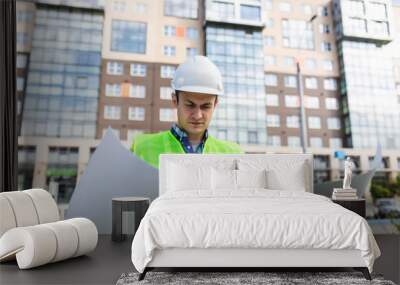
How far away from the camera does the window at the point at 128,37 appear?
4.64m

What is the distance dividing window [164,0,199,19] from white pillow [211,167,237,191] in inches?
89.5

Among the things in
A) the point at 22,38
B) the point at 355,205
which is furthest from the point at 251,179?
the point at 22,38

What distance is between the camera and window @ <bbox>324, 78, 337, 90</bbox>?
15.7 ft

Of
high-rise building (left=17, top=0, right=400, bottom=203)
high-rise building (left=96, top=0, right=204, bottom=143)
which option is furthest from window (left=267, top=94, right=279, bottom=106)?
high-rise building (left=96, top=0, right=204, bottom=143)

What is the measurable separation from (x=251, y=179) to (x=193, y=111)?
4.07ft

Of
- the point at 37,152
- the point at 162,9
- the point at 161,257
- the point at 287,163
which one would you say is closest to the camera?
the point at 161,257

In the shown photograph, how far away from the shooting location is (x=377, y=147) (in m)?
4.71

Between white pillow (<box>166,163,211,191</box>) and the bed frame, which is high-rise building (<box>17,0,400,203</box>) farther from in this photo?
the bed frame

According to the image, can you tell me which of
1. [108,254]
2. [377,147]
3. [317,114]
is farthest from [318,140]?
[108,254]

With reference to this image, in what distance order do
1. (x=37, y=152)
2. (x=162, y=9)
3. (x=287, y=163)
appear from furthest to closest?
1. (x=162, y=9)
2. (x=37, y=152)
3. (x=287, y=163)

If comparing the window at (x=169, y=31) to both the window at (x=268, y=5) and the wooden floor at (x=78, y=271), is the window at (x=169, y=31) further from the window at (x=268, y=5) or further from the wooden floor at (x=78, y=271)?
the wooden floor at (x=78, y=271)

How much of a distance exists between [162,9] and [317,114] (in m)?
2.44

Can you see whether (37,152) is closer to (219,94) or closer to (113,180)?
(113,180)

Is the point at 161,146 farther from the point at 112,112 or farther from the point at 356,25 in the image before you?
the point at 356,25
